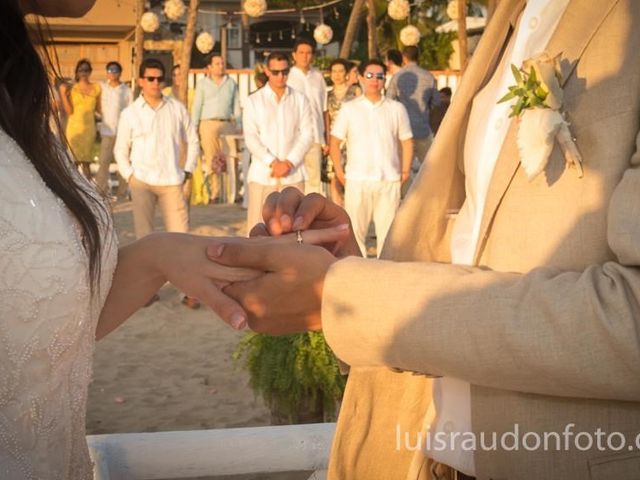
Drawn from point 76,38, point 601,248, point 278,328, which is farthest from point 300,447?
point 76,38

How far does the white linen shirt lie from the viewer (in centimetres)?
962

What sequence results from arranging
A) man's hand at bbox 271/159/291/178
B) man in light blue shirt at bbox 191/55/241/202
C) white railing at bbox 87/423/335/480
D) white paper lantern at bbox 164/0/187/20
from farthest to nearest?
white paper lantern at bbox 164/0/187/20 → man in light blue shirt at bbox 191/55/241/202 → man's hand at bbox 271/159/291/178 → white railing at bbox 87/423/335/480

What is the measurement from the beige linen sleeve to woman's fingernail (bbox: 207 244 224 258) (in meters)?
0.55

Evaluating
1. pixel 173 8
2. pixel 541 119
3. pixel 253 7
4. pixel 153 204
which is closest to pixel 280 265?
pixel 541 119

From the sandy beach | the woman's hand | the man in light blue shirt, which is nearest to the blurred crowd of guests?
the sandy beach

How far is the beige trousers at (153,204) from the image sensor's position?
9.19 metres

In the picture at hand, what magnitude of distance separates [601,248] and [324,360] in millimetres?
3290

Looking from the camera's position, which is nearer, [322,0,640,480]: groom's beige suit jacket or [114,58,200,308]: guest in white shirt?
[322,0,640,480]: groom's beige suit jacket

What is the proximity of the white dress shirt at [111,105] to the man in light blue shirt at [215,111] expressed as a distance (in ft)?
4.24

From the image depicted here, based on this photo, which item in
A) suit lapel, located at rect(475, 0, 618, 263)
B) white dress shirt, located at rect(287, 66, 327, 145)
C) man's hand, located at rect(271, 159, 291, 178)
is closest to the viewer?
suit lapel, located at rect(475, 0, 618, 263)

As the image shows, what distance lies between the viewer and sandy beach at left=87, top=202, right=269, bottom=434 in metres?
5.96

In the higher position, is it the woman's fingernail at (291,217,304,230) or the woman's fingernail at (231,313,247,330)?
the woman's fingernail at (291,217,304,230)

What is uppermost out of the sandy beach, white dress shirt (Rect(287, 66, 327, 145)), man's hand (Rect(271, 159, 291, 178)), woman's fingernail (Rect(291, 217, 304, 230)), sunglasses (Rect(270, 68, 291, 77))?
woman's fingernail (Rect(291, 217, 304, 230))

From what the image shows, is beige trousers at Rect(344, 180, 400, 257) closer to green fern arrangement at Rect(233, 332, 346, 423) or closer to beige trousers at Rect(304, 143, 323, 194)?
beige trousers at Rect(304, 143, 323, 194)
